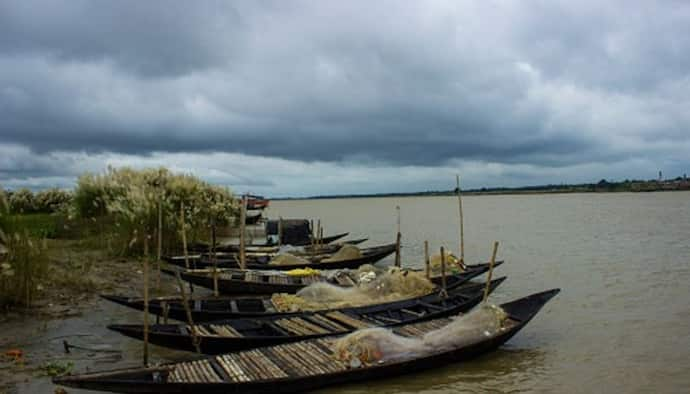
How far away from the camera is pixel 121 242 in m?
15.5

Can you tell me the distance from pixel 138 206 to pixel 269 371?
10122 millimetres

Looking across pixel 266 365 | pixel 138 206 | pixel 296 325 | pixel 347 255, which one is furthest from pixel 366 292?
pixel 138 206

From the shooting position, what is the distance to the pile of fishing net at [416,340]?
6789 millimetres

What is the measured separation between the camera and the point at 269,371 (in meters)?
6.29

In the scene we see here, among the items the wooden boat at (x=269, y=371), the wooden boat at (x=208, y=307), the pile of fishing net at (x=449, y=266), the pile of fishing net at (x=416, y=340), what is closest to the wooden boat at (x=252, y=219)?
the pile of fishing net at (x=449, y=266)

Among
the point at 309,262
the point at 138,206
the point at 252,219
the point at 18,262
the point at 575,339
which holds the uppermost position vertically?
the point at 138,206

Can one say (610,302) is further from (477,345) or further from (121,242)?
(121,242)

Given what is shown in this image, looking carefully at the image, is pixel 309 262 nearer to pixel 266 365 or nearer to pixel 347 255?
pixel 347 255

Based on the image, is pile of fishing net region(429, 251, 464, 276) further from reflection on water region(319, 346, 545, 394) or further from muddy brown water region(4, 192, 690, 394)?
reflection on water region(319, 346, 545, 394)

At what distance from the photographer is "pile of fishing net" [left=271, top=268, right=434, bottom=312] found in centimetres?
1009

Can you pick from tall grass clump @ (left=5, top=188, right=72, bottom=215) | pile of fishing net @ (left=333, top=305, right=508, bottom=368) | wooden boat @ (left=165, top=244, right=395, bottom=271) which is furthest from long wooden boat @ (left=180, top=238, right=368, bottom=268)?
tall grass clump @ (left=5, top=188, right=72, bottom=215)

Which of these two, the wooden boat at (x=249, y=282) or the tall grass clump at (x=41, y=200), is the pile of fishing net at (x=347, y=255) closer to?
the wooden boat at (x=249, y=282)

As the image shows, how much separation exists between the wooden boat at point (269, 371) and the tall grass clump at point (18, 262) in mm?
3986

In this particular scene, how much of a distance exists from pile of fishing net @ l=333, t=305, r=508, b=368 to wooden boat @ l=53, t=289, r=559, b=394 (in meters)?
0.10
